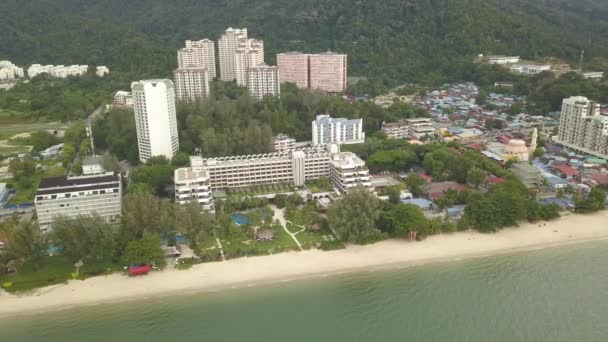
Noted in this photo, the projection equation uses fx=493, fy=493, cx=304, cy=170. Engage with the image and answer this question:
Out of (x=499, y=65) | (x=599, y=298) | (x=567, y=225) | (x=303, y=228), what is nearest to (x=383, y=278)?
(x=303, y=228)

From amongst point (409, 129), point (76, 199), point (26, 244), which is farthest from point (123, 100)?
point (26, 244)

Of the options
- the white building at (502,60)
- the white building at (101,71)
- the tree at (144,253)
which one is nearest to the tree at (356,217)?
the tree at (144,253)

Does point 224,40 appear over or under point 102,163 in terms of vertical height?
over

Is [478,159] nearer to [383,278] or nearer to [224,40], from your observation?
[383,278]

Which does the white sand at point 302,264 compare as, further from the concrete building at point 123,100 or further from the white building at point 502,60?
the white building at point 502,60

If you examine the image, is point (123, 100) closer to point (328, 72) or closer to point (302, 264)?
point (328, 72)

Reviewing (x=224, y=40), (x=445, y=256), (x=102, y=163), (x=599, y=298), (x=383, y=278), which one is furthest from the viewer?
(x=224, y=40)
